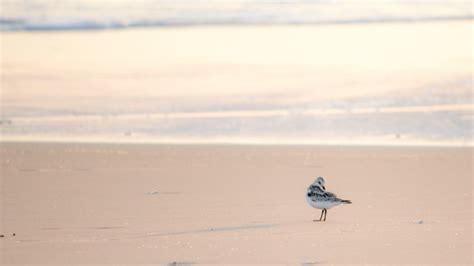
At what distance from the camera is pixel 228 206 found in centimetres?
1184

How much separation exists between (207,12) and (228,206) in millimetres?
19663

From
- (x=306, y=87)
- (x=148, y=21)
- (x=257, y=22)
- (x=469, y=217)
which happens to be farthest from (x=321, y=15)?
(x=469, y=217)

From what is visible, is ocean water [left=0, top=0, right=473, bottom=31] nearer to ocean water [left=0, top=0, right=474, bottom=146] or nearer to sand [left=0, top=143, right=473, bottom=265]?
ocean water [left=0, top=0, right=474, bottom=146]

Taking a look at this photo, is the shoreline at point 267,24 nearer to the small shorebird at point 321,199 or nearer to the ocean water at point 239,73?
the ocean water at point 239,73

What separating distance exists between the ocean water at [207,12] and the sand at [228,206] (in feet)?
37.2

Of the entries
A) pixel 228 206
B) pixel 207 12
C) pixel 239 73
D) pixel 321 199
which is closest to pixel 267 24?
pixel 207 12

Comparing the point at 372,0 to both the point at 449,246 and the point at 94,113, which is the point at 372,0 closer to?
the point at 94,113

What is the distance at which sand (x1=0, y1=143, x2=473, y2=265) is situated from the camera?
9.20 m

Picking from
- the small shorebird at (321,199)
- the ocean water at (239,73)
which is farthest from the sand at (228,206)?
the ocean water at (239,73)

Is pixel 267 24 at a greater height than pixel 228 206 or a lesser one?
greater

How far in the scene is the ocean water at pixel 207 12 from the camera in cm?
2936

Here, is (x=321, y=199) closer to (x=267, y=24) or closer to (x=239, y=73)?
(x=239, y=73)

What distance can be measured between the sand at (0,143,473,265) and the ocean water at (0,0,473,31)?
1134 cm

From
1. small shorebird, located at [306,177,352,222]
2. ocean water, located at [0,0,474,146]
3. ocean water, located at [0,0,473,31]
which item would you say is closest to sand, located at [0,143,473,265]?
small shorebird, located at [306,177,352,222]
